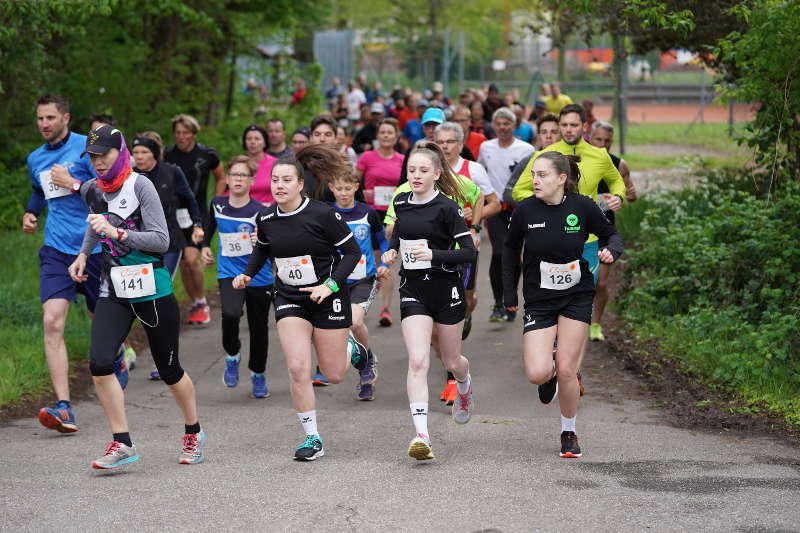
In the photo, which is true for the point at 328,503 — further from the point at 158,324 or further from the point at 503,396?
the point at 503,396

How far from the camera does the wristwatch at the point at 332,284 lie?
721 centimetres

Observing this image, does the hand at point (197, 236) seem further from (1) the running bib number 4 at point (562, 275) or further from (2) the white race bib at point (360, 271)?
(1) the running bib number 4 at point (562, 275)

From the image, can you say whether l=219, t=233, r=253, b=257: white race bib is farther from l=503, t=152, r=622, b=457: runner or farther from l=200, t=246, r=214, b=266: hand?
l=503, t=152, r=622, b=457: runner

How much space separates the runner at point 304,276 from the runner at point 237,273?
1689mm

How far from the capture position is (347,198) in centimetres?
896

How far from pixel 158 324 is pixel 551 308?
7.86 ft

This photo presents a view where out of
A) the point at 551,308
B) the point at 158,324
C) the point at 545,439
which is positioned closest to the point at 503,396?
the point at 545,439

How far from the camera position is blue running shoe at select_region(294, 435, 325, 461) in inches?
282

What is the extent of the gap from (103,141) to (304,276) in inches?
57.3

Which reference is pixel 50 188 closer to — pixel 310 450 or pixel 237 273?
pixel 237 273

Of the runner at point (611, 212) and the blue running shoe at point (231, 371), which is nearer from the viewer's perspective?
the blue running shoe at point (231, 371)

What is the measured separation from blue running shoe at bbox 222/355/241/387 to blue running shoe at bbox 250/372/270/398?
11.2 inches

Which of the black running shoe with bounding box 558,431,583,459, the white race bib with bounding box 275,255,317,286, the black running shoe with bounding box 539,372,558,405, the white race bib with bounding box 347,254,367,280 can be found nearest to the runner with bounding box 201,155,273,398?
the white race bib with bounding box 347,254,367,280

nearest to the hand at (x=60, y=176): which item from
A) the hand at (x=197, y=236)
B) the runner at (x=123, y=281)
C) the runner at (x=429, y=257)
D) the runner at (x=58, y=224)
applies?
the runner at (x=58, y=224)
